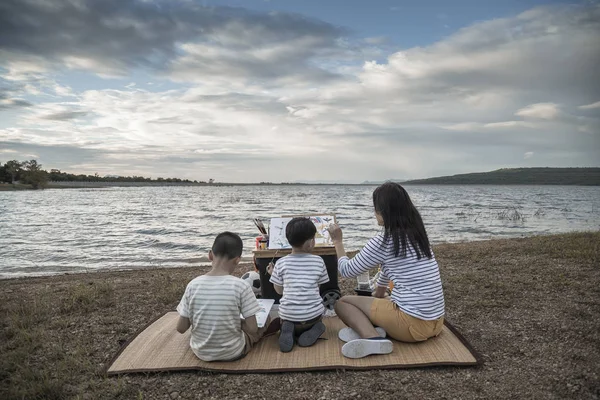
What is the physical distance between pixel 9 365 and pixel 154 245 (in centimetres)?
1265

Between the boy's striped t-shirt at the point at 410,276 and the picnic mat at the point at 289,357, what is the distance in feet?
1.38

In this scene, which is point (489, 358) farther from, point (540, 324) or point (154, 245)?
point (154, 245)

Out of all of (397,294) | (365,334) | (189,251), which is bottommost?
(189,251)

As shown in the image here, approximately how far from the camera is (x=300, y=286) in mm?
4281

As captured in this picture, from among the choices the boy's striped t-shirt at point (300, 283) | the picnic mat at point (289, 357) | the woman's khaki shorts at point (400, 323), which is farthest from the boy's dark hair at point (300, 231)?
the picnic mat at point (289, 357)

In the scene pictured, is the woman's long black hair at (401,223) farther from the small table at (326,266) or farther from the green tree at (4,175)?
the green tree at (4,175)

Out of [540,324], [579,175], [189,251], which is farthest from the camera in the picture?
[579,175]

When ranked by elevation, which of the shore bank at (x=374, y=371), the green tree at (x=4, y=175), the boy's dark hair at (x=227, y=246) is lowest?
→ the shore bank at (x=374, y=371)

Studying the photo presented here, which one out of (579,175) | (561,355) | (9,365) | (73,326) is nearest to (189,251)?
(73,326)

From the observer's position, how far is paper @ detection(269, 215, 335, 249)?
569 centimetres

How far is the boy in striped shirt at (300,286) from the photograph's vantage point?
14.1 feet

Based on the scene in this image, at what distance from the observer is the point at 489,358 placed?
4.18 meters

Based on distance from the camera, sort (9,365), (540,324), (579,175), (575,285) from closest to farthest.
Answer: (9,365) < (540,324) < (575,285) < (579,175)

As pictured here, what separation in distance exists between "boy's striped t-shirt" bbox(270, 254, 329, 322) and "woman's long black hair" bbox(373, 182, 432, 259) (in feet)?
2.74
